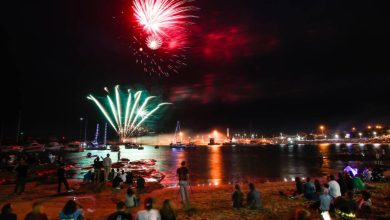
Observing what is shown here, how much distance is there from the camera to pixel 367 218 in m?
11.7

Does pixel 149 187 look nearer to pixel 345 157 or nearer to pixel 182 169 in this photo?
pixel 182 169

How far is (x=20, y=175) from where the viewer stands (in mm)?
18766

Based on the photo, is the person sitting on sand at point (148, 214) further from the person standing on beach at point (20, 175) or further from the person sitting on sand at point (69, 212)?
the person standing on beach at point (20, 175)

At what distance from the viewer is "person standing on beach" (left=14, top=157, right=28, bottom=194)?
728 inches

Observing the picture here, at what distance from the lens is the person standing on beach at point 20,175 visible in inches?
728

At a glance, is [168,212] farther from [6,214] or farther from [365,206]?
[365,206]

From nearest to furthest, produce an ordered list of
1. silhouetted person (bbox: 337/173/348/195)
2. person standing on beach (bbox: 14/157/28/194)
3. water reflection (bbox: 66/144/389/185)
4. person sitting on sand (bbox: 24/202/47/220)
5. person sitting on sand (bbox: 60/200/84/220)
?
person sitting on sand (bbox: 24/202/47/220) < person sitting on sand (bbox: 60/200/84/220) < silhouetted person (bbox: 337/173/348/195) < person standing on beach (bbox: 14/157/28/194) < water reflection (bbox: 66/144/389/185)

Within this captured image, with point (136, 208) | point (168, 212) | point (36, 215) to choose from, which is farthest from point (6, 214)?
point (136, 208)

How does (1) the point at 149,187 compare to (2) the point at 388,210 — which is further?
(1) the point at 149,187

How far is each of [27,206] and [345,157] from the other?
283ft

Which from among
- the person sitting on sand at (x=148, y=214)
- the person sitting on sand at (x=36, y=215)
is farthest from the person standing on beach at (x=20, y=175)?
the person sitting on sand at (x=148, y=214)

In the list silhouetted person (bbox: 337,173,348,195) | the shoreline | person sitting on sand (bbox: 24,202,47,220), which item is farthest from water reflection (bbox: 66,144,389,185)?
person sitting on sand (bbox: 24,202,47,220)

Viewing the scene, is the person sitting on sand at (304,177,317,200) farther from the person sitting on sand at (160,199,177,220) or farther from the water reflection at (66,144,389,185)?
the water reflection at (66,144,389,185)

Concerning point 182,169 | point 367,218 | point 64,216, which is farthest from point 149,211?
point 367,218
